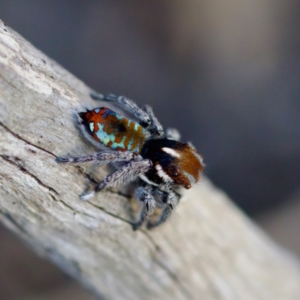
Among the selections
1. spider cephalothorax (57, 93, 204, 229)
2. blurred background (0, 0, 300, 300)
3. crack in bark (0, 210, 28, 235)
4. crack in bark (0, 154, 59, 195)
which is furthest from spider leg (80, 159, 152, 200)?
blurred background (0, 0, 300, 300)

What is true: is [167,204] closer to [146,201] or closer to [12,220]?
[146,201]

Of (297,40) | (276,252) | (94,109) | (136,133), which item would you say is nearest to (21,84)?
(94,109)

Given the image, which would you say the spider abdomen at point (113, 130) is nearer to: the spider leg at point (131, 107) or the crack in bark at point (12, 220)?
the spider leg at point (131, 107)

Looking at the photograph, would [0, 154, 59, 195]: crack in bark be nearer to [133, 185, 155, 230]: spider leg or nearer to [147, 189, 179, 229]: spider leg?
[133, 185, 155, 230]: spider leg

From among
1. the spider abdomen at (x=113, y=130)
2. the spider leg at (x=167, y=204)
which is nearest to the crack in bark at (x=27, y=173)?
the spider abdomen at (x=113, y=130)

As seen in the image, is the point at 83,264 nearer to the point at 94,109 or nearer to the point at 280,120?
the point at 94,109

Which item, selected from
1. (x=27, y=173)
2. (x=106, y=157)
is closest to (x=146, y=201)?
(x=106, y=157)
